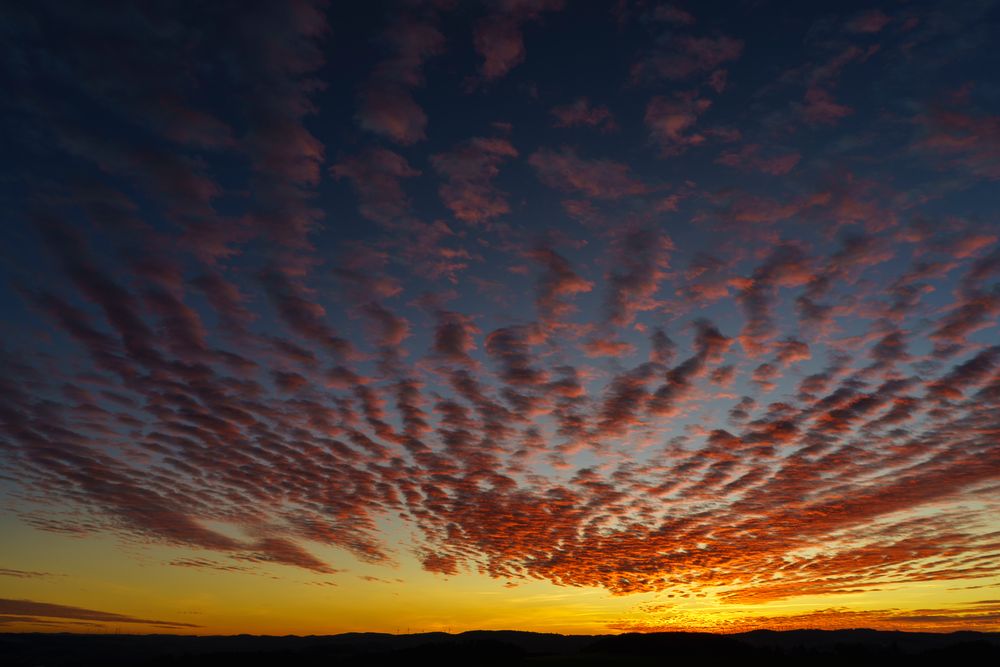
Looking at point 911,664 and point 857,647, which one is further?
point 857,647

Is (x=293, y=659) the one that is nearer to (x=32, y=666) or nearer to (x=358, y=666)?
(x=358, y=666)

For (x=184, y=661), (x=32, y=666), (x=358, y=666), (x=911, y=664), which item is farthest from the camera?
(x=32, y=666)

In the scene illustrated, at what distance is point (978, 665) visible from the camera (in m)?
110

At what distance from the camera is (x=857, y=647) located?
139m

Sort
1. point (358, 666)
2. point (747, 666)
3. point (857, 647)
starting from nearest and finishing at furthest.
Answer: point (747, 666) → point (857, 647) → point (358, 666)

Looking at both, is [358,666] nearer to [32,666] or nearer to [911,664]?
[911,664]

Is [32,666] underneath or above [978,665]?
above

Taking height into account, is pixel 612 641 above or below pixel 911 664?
above

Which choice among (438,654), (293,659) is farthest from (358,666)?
(293,659)

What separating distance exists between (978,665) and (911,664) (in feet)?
45.4

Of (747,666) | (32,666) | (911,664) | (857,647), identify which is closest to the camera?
(747,666)

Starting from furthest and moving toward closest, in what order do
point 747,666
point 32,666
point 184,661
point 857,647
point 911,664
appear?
point 32,666
point 184,661
point 857,647
point 911,664
point 747,666

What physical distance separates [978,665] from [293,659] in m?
199

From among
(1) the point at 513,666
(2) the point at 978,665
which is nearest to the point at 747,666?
(1) the point at 513,666
